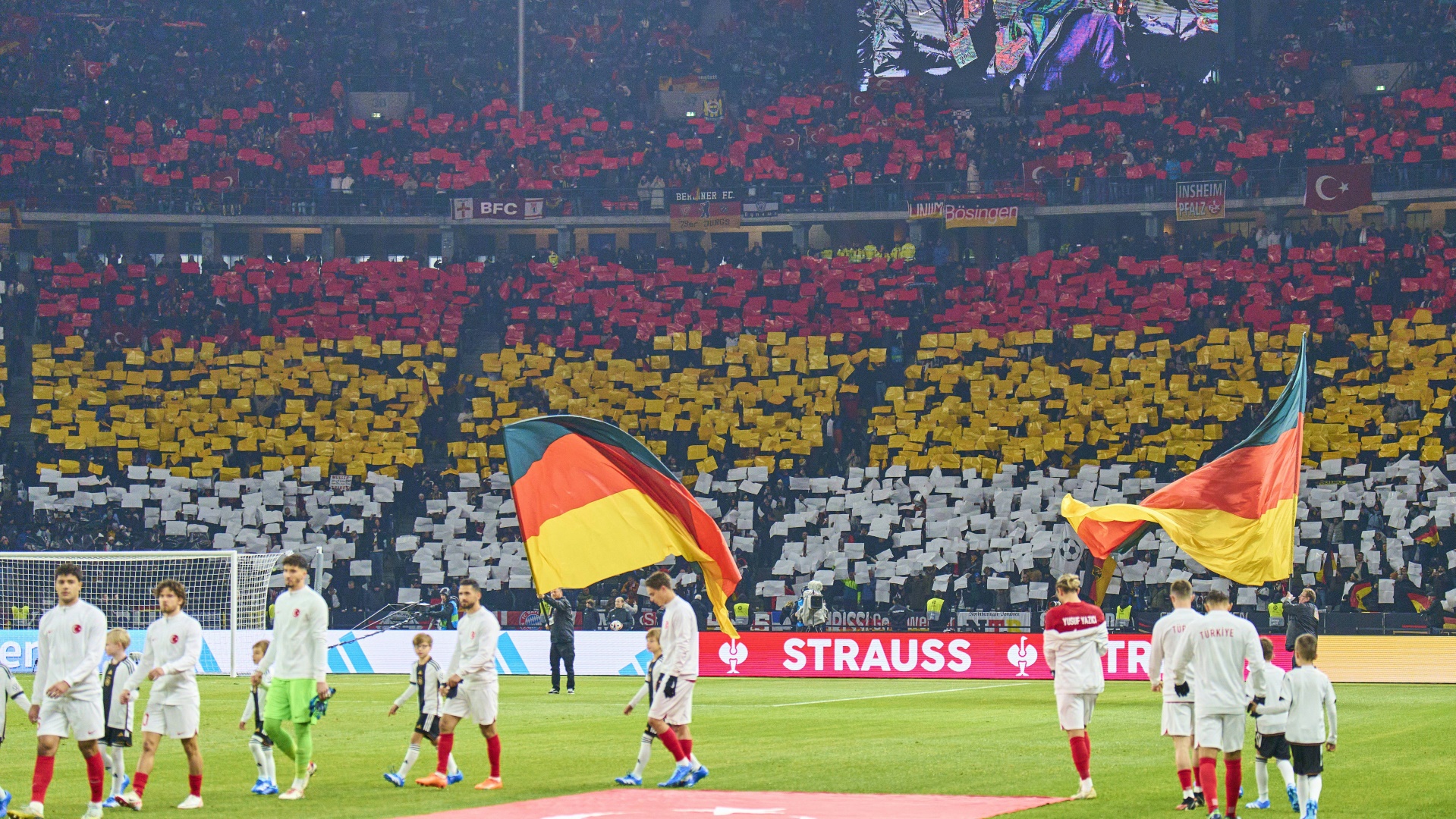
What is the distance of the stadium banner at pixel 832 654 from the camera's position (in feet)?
107

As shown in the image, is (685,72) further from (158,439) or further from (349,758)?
(349,758)

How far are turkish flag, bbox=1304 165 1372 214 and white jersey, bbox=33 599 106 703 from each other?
42302mm

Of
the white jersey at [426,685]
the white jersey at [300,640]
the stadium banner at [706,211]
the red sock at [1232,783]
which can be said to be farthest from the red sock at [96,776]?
the stadium banner at [706,211]

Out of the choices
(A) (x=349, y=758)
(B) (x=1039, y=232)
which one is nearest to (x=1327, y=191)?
(B) (x=1039, y=232)

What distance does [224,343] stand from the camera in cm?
5094

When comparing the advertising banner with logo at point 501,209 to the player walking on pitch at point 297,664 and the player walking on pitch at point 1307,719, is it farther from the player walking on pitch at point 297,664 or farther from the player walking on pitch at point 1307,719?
the player walking on pitch at point 1307,719

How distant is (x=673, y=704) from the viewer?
→ 16.9 metres

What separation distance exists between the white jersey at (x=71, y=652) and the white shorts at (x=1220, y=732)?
353 inches

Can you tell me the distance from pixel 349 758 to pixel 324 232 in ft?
124

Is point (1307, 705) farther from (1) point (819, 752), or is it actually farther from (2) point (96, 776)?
(2) point (96, 776)

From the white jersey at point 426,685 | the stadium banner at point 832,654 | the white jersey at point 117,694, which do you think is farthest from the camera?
the stadium banner at point 832,654

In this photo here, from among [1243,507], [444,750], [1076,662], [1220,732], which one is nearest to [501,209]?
[1243,507]

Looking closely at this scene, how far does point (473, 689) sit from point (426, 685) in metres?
1.31

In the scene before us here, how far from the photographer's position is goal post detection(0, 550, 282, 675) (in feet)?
119
